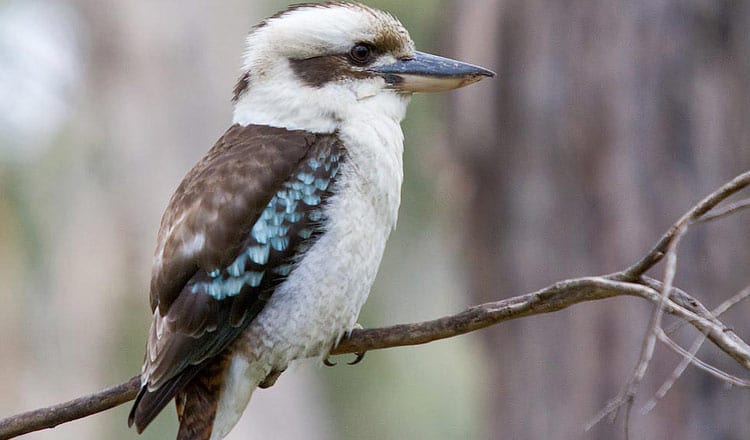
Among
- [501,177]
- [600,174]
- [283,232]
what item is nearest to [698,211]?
[283,232]

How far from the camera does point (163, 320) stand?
89.1 inches

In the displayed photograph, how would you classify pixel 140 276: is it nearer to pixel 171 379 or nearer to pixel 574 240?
pixel 574 240

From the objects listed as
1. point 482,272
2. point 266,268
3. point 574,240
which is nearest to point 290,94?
point 266,268

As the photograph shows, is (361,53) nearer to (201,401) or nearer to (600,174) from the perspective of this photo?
(201,401)

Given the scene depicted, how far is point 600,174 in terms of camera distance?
4.24 metres

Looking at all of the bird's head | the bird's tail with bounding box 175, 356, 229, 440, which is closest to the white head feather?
the bird's head

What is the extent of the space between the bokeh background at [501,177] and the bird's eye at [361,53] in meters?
0.66

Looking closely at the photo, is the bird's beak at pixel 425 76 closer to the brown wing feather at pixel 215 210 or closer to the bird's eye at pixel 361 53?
the bird's eye at pixel 361 53

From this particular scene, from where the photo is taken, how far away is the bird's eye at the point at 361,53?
2.62m

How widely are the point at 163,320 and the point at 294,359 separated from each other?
302 millimetres

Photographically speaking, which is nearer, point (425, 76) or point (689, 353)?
point (689, 353)

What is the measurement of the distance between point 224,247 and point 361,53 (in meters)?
0.59

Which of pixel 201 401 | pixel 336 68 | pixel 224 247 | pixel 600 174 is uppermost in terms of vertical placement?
pixel 336 68

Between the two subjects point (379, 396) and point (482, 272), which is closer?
point (482, 272)
